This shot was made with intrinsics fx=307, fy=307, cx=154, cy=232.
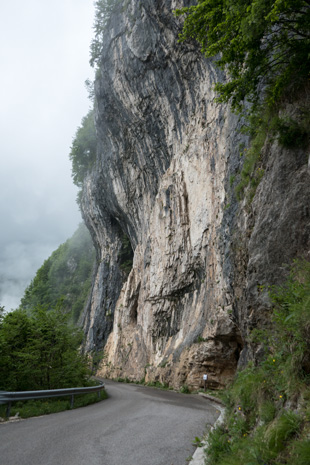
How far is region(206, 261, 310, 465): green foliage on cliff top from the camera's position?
3119 millimetres

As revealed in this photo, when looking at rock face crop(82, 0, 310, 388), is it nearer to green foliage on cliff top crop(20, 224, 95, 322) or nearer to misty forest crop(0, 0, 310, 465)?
misty forest crop(0, 0, 310, 465)

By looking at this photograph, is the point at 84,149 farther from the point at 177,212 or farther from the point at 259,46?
the point at 259,46

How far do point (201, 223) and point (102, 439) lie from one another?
49.4ft

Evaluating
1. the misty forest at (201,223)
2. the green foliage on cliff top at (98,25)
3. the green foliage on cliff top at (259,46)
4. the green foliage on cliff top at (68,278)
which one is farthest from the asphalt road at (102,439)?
the green foliage on cliff top at (68,278)

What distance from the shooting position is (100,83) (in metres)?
30.8

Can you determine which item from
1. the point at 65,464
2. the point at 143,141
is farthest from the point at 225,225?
the point at 143,141

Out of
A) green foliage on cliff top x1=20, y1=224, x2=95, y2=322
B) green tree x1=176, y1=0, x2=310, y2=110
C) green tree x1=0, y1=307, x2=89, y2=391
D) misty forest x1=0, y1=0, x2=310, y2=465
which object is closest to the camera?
misty forest x1=0, y1=0, x2=310, y2=465

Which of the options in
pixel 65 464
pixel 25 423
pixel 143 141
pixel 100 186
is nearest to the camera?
pixel 65 464

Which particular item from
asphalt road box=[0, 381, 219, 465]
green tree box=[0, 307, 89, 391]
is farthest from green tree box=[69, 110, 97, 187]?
asphalt road box=[0, 381, 219, 465]

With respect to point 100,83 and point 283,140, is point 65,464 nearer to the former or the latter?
point 283,140

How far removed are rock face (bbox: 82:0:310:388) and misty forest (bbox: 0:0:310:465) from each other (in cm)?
9

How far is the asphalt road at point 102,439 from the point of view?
172 inches

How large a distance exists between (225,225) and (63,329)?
8.17m

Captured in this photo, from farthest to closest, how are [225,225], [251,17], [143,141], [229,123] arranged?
[143,141], [229,123], [225,225], [251,17]
